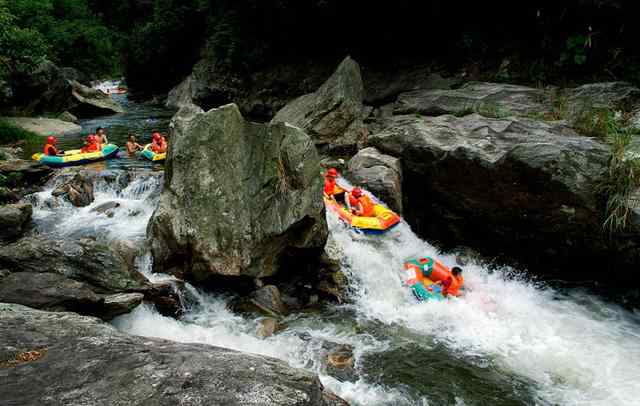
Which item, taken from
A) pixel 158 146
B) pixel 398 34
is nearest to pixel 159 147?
pixel 158 146

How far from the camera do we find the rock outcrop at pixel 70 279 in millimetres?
4457

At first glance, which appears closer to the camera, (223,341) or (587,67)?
(223,341)

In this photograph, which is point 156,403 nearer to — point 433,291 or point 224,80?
point 433,291

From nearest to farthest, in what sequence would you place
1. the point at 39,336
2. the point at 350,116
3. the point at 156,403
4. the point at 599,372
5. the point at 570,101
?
the point at 156,403 → the point at 39,336 → the point at 599,372 → the point at 570,101 → the point at 350,116

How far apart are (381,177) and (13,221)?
23.3 ft

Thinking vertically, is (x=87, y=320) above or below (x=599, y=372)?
above

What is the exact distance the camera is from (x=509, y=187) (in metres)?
7.64

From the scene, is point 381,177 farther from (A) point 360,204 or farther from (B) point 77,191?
(B) point 77,191

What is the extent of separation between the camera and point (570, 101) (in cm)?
983

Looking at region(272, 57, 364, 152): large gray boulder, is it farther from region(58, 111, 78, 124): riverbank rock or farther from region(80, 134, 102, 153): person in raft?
region(58, 111, 78, 124): riverbank rock

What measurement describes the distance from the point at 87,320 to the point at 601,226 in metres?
7.21

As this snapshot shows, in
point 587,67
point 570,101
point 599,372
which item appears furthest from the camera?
point 587,67

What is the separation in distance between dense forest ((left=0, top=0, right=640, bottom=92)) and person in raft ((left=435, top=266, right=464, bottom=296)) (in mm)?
7508

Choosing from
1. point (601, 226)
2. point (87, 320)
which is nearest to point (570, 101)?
point (601, 226)
